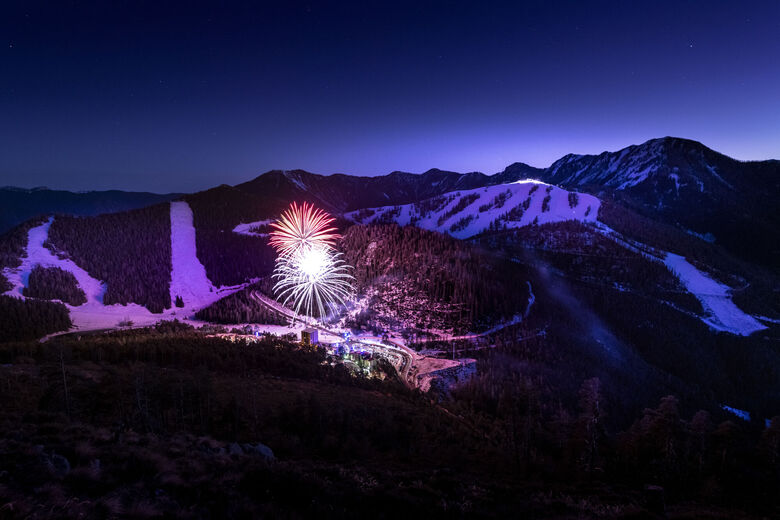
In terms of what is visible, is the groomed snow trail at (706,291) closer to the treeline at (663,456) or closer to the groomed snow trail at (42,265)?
the treeline at (663,456)

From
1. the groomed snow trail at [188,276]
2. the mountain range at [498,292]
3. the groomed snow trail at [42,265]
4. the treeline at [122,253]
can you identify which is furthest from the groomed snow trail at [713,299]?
the groomed snow trail at [42,265]

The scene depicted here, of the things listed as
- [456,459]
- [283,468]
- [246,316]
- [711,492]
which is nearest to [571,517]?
[283,468]

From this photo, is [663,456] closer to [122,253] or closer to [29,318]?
[29,318]

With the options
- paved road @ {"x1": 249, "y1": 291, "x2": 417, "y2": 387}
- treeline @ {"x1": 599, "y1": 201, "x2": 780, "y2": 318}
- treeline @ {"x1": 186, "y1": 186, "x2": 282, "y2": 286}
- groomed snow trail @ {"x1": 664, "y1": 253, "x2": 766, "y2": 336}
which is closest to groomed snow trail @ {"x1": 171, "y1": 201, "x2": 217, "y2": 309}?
treeline @ {"x1": 186, "y1": 186, "x2": 282, "y2": 286}

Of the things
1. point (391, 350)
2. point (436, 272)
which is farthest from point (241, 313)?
point (436, 272)

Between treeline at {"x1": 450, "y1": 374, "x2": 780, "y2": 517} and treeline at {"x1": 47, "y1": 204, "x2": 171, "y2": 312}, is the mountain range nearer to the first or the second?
treeline at {"x1": 47, "y1": 204, "x2": 171, "y2": 312}

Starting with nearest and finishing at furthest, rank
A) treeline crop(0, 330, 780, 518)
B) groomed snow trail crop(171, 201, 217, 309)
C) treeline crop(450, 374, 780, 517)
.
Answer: treeline crop(0, 330, 780, 518) < treeline crop(450, 374, 780, 517) < groomed snow trail crop(171, 201, 217, 309)
